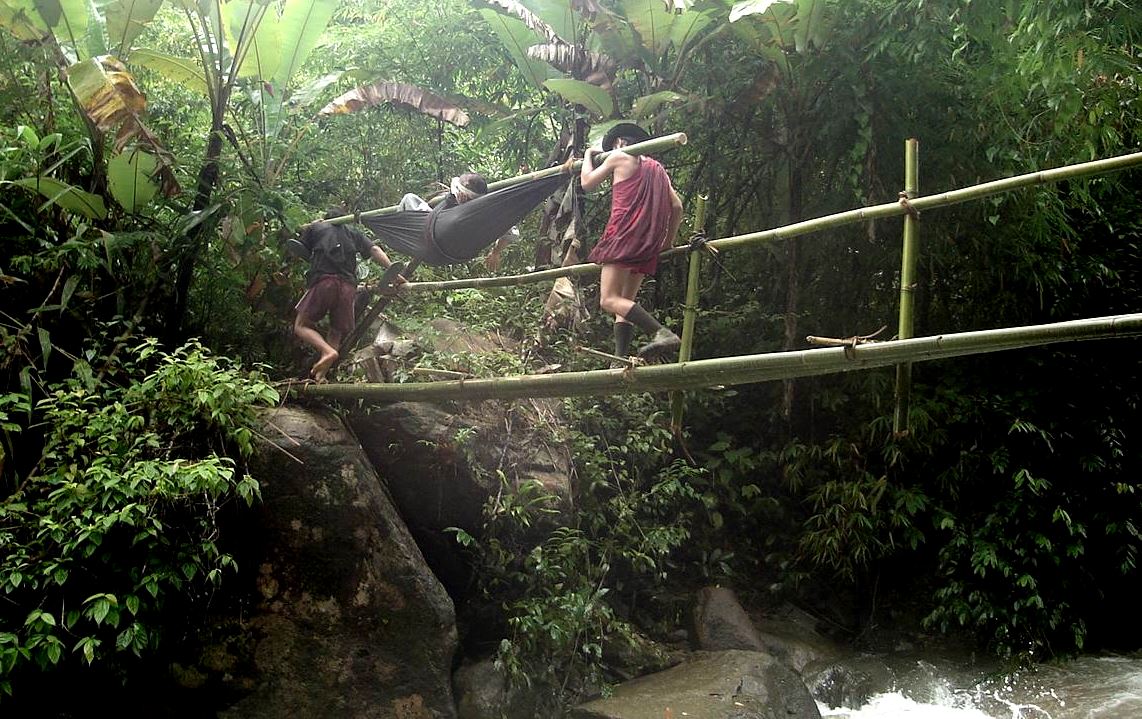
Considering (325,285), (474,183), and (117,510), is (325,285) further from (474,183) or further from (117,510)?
(117,510)

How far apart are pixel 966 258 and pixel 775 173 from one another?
1.32 metres

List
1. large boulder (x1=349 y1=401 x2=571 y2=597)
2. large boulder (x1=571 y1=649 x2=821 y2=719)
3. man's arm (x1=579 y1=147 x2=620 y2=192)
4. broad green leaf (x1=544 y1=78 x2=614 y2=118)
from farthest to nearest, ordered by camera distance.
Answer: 1. broad green leaf (x1=544 y1=78 x2=614 y2=118)
2. large boulder (x1=349 y1=401 x2=571 y2=597)
3. large boulder (x1=571 y1=649 x2=821 y2=719)
4. man's arm (x1=579 y1=147 x2=620 y2=192)

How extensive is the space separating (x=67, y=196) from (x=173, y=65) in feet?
3.04

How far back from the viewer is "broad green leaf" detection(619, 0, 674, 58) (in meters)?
5.54

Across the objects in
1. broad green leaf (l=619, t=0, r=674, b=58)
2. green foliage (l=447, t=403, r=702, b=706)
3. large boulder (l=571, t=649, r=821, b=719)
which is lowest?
large boulder (l=571, t=649, r=821, b=719)

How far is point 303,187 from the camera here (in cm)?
590

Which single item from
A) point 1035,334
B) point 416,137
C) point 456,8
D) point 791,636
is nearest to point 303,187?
point 416,137

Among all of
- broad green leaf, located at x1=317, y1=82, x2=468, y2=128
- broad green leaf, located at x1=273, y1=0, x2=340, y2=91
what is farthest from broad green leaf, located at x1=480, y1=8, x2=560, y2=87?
broad green leaf, located at x1=273, y1=0, x2=340, y2=91

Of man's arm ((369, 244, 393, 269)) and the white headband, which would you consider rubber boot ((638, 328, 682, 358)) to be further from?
→ man's arm ((369, 244, 393, 269))

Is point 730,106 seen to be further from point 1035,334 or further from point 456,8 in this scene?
point 1035,334

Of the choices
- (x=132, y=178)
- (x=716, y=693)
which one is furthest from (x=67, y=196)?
(x=716, y=693)

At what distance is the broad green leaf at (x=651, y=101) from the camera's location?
5.66 m

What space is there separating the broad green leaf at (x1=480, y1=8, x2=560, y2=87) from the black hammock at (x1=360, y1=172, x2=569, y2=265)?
2.04 m

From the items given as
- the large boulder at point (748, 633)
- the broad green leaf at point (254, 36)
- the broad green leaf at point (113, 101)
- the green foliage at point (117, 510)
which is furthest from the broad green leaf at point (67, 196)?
the large boulder at point (748, 633)
